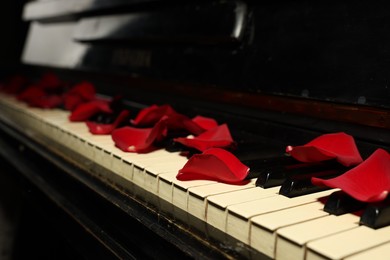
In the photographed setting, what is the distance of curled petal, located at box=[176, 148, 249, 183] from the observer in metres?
0.93

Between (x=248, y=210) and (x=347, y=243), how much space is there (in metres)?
0.19

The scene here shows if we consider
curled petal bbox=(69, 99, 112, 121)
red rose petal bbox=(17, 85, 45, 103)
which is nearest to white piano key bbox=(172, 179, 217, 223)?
curled petal bbox=(69, 99, 112, 121)

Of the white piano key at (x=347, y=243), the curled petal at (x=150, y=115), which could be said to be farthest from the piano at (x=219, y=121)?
the curled petal at (x=150, y=115)

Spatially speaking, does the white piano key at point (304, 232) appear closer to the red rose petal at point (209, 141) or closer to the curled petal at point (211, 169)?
the curled petal at point (211, 169)

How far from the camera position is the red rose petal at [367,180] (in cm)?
77

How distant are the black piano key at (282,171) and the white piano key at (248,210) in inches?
3.0

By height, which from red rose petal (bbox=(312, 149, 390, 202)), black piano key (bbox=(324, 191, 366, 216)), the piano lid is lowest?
black piano key (bbox=(324, 191, 366, 216))

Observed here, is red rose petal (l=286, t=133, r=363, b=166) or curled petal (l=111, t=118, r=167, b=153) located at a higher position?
red rose petal (l=286, t=133, r=363, b=166)

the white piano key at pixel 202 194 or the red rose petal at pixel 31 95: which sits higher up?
the red rose petal at pixel 31 95

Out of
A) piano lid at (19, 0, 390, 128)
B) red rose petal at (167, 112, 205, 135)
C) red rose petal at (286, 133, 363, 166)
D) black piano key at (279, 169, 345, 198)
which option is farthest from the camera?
red rose petal at (167, 112, 205, 135)

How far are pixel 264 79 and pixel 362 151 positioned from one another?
45 centimetres

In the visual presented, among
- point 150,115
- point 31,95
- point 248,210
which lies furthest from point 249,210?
point 31,95

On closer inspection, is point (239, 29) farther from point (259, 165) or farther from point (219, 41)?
point (259, 165)

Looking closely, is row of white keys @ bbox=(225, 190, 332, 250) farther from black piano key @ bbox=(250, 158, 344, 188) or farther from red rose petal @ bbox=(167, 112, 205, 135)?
red rose petal @ bbox=(167, 112, 205, 135)
